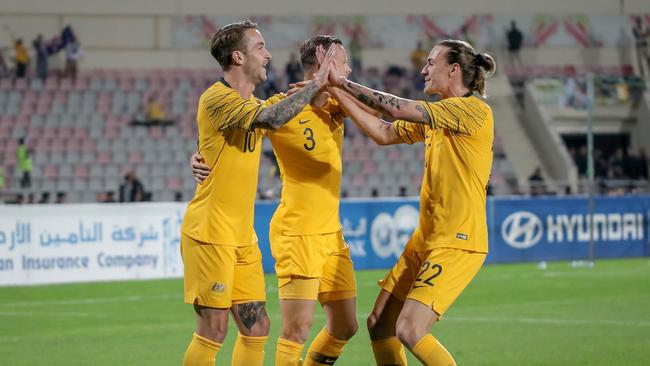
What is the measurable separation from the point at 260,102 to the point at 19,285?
1189 cm

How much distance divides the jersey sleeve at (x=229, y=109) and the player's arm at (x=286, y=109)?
0.19 ft

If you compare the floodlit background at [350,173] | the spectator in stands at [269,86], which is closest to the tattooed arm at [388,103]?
the floodlit background at [350,173]

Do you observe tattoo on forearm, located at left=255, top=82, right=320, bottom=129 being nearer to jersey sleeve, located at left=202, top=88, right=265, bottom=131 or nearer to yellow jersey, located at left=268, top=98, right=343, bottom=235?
jersey sleeve, located at left=202, top=88, right=265, bottom=131

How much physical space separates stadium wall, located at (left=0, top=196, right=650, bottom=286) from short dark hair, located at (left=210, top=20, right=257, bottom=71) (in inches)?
465

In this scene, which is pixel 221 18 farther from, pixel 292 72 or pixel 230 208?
pixel 230 208

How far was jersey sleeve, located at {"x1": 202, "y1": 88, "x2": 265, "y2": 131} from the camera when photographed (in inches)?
276

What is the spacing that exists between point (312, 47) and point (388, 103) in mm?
877

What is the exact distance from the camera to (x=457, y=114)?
7238mm

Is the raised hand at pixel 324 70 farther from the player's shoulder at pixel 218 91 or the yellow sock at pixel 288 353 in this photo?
the yellow sock at pixel 288 353

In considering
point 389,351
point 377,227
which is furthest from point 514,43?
point 389,351

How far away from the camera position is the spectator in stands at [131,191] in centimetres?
2394

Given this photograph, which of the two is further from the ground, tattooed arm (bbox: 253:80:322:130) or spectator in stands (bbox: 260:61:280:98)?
spectator in stands (bbox: 260:61:280:98)

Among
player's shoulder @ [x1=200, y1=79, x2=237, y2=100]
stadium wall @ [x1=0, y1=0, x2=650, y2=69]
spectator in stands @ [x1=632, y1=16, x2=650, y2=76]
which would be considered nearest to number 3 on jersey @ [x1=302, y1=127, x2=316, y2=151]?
player's shoulder @ [x1=200, y1=79, x2=237, y2=100]

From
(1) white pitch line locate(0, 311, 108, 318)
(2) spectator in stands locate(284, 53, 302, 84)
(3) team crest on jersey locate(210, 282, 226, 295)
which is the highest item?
(2) spectator in stands locate(284, 53, 302, 84)
